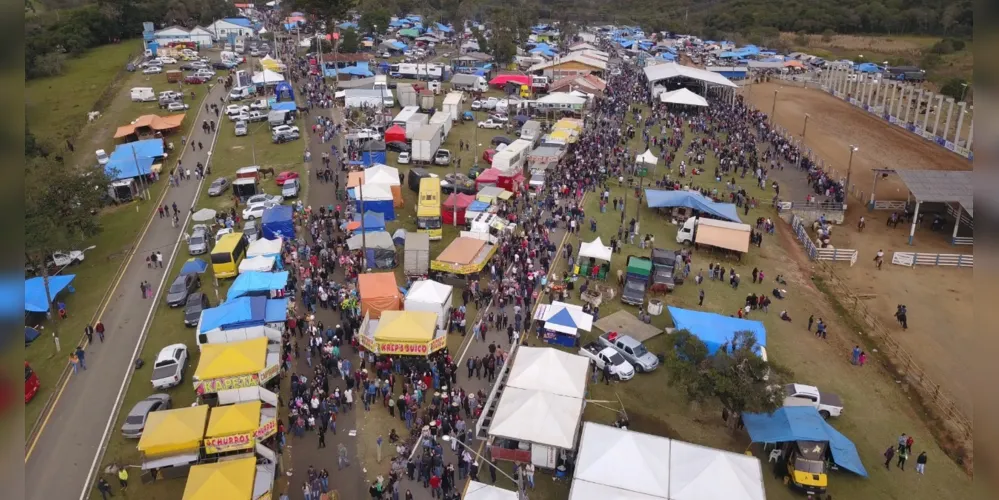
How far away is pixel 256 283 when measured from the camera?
25359 millimetres

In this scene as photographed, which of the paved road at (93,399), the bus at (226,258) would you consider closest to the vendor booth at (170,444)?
the paved road at (93,399)

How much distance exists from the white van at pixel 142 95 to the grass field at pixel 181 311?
1214 centimetres

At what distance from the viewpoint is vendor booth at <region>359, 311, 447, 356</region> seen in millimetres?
22109

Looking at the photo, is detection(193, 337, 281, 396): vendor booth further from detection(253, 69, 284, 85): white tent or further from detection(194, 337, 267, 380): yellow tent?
detection(253, 69, 284, 85): white tent

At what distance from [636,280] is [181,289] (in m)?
19.0

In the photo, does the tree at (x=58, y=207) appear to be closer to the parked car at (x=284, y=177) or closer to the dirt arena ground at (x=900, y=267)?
the parked car at (x=284, y=177)

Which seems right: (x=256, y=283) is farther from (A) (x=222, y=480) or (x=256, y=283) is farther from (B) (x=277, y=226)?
(A) (x=222, y=480)

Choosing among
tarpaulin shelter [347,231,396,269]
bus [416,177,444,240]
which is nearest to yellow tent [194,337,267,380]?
tarpaulin shelter [347,231,396,269]

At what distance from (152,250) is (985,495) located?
34754 millimetres

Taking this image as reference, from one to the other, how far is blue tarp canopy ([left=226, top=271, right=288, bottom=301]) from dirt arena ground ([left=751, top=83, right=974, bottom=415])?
879 inches

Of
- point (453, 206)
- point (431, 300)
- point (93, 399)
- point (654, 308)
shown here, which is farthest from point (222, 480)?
point (453, 206)

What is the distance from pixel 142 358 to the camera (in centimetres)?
2309

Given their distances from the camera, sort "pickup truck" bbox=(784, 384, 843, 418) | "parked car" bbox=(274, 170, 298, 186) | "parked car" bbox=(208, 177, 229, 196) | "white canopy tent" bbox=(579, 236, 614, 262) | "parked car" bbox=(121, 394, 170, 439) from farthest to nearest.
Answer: "parked car" bbox=(274, 170, 298, 186)
"parked car" bbox=(208, 177, 229, 196)
"white canopy tent" bbox=(579, 236, 614, 262)
"pickup truck" bbox=(784, 384, 843, 418)
"parked car" bbox=(121, 394, 170, 439)

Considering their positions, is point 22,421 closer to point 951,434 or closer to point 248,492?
point 248,492
